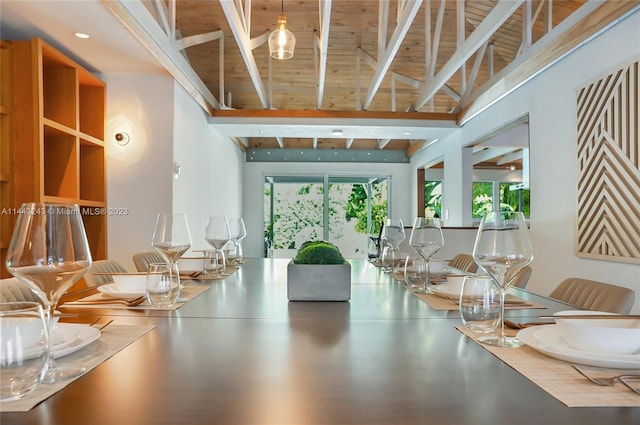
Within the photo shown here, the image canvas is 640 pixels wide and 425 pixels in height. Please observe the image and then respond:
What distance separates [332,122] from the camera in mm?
5145

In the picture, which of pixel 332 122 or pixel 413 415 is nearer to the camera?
pixel 413 415

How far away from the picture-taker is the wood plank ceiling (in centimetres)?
362

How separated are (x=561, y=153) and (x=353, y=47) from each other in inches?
119

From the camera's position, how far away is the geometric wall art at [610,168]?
2475 mm


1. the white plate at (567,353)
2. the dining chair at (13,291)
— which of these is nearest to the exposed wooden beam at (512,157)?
the white plate at (567,353)

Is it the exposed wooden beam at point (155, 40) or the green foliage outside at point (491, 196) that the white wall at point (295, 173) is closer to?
the green foliage outside at point (491, 196)

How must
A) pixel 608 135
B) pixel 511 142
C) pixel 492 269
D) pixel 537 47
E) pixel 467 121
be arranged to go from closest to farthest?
pixel 492 269, pixel 608 135, pixel 537 47, pixel 467 121, pixel 511 142

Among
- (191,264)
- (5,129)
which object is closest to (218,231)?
(191,264)

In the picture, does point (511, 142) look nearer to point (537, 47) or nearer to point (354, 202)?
point (537, 47)

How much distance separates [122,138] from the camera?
3.68m

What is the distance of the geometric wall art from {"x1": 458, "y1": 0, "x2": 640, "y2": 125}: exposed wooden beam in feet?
1.02

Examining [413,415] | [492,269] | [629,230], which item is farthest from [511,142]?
[413,415]

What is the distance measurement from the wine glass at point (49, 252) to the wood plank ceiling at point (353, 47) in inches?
109

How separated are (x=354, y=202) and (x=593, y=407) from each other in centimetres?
771
